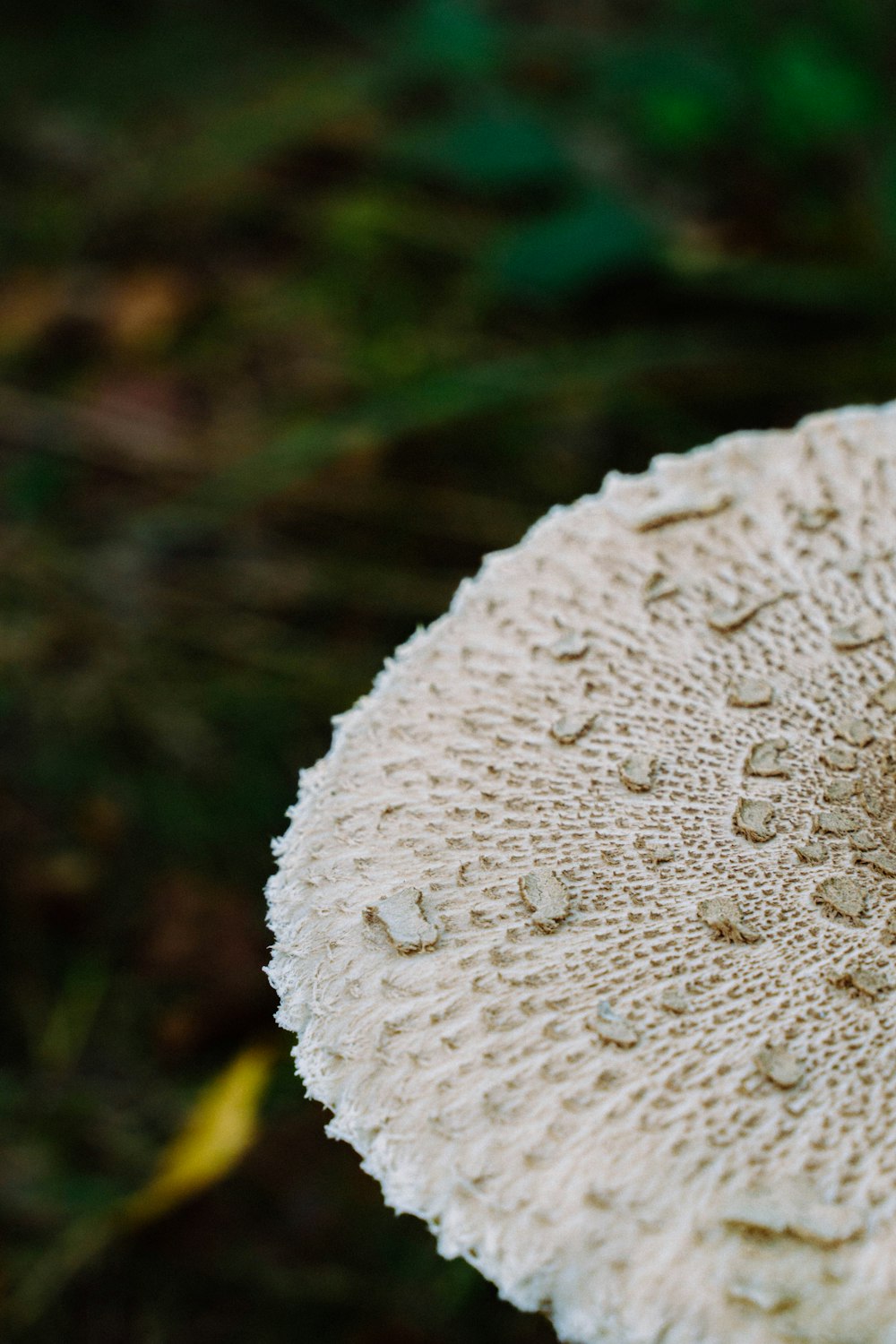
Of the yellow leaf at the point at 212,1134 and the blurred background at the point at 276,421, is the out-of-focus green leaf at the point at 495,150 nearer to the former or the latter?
the blurred background at the point at 276,421

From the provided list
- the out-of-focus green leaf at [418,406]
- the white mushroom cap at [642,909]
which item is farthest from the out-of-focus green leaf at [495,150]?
the white mushroom cap at [642,909]

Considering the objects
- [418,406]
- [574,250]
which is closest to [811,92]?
[574,250]

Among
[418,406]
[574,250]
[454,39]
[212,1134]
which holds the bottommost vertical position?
[212,1134]

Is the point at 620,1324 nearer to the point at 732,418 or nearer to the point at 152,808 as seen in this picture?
the point at 152,808

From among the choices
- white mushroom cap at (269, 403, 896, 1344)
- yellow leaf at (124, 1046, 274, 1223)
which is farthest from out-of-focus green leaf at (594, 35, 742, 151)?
yellow leaf at (124, 1046, 274, 1223)

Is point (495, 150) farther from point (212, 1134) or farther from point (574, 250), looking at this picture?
point (212, 1134)

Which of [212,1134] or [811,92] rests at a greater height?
[811,92]

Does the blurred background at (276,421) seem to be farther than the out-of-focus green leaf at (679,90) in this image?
No
